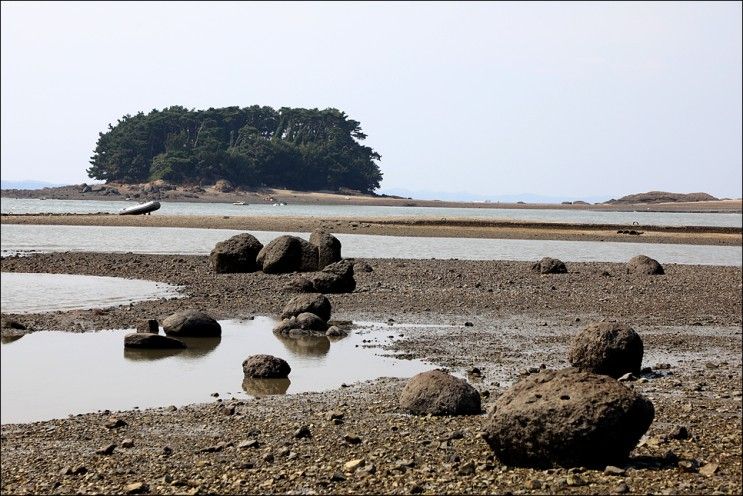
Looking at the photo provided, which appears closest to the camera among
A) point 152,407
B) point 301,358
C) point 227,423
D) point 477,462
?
point 477,462

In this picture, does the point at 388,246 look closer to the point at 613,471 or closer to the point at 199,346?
the point at 199,346

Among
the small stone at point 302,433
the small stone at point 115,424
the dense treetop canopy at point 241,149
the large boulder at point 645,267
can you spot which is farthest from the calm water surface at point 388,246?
the dense treetop canopy at point 241,149

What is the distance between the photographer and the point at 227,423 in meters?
11.9

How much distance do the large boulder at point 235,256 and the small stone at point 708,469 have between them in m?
24.3

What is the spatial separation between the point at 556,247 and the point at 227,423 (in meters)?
41.4

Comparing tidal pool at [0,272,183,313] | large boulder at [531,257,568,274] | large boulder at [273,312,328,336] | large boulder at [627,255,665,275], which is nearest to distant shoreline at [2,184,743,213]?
large boulder at [627,255,665,275]

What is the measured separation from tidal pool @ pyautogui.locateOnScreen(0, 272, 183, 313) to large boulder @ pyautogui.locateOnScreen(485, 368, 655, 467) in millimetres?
15704

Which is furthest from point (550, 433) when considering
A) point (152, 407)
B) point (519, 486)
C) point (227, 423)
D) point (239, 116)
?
point (239, 116)

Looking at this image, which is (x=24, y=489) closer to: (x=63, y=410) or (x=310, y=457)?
(x=310, y=457)

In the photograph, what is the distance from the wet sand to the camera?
59.7 metres

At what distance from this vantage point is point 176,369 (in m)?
16.1

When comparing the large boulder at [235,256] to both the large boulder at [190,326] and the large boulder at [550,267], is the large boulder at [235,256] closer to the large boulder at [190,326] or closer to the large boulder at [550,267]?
the large boulder at [550,267]

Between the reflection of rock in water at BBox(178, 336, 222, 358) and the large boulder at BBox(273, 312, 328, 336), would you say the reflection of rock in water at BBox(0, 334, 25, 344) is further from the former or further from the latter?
the large boulder at BBox(273, 312, 328, 336)

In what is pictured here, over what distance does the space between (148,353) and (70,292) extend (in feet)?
32.9
